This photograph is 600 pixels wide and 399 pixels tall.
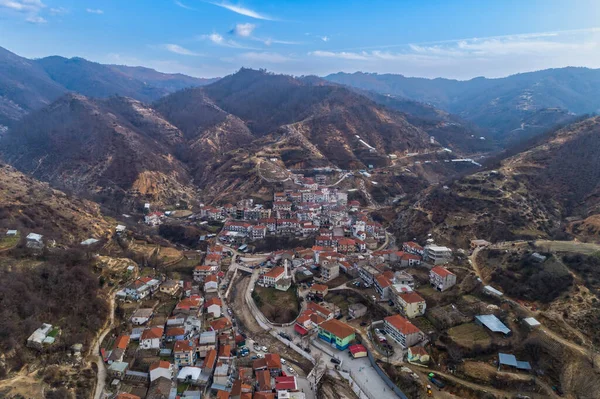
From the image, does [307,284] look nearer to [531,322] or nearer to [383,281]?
[383,281]

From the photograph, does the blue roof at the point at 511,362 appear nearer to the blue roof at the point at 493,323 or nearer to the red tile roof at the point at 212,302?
the blue roof at the point at 493,323

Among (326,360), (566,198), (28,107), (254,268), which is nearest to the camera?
(326,360)

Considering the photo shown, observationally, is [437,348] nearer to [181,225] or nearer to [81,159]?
[181,225]

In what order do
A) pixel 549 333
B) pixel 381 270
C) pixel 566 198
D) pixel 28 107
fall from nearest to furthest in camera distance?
pixel 549 333 → pixel 381 270 → pixel 566 198 → pixel 28 107

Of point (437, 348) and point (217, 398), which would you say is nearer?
point (217, 398)

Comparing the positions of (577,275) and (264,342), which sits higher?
(577,275)

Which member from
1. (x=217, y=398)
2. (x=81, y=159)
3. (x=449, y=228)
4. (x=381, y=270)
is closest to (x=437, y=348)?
(x=381, y=270)
